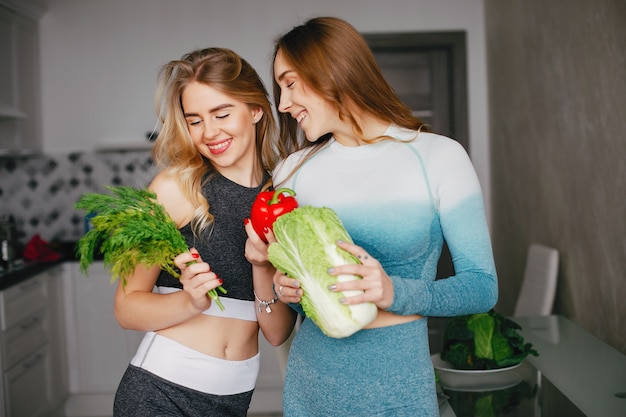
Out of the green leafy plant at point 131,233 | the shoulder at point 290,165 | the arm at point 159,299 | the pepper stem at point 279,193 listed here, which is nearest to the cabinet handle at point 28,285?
the arm at point 159,299

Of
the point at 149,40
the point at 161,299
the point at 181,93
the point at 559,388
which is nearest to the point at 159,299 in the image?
the point at 161,299

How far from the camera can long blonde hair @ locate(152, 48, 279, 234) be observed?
5.41 feet

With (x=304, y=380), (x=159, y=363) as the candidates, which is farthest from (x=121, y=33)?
(x=304, y=380)

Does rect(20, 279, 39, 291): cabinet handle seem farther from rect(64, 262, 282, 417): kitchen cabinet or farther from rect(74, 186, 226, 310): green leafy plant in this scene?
rect(74, 186, 226, 310): green leafy plant

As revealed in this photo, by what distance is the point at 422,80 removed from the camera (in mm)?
4859

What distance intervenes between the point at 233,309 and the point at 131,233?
0.38 meters

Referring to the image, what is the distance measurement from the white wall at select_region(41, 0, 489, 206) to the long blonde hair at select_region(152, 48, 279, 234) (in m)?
2.93

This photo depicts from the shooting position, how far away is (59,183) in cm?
480

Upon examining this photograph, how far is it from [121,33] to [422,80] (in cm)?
227

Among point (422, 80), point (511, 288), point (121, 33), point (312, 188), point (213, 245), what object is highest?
point (121, 33)

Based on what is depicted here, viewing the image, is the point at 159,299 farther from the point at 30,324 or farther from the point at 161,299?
the point at 30,324

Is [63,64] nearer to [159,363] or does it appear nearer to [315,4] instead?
[315,4]

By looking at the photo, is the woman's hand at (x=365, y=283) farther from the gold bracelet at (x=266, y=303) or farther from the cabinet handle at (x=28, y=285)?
A: the cabinet handle at (x=28, y=285)

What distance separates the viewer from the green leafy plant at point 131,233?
1446mm
